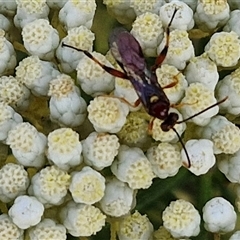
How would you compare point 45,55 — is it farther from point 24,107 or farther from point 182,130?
point 182,130

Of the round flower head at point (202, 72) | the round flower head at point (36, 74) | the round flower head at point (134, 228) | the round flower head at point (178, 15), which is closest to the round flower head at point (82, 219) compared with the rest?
the round flower head at point (134, 228)

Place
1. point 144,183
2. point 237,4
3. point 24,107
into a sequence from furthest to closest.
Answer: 1. point 237,4
2. point 24,107
3. point 144,183

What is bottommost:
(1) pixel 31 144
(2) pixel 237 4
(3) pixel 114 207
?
(3) pixel 114 207

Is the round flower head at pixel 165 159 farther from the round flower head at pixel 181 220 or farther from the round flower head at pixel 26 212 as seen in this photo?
the round flower head at pixel 26 212

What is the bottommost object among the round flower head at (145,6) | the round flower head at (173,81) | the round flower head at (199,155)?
the round flower head at (199,155)

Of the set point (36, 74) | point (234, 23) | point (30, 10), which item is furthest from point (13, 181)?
point (234, 23)

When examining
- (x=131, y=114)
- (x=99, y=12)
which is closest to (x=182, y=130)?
(x=131, y=114)

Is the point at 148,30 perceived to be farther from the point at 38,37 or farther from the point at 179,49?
the point at 38,37
